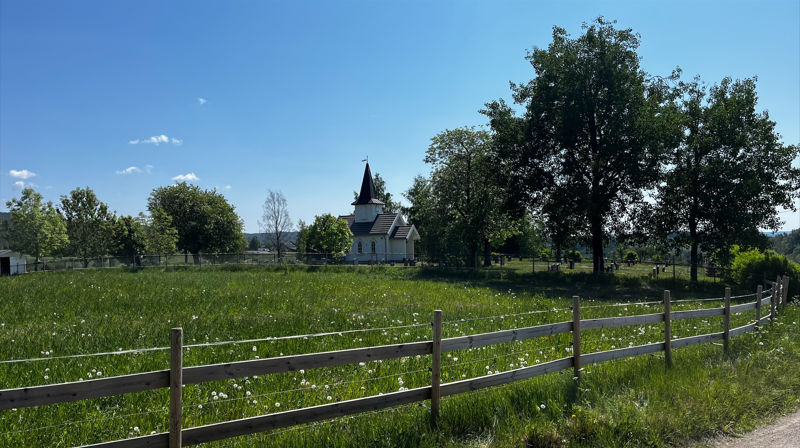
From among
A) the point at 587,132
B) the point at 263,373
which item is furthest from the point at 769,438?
the point at 587,132

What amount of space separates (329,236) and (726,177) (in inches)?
1733

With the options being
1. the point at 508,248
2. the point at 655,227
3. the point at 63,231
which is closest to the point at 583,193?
the point at 655,227

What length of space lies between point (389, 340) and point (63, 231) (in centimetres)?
7261

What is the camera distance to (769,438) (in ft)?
19.5

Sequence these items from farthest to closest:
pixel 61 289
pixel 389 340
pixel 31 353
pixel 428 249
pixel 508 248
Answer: pixel 508 248
pixel 428 249
pixel 61 289
pixel 389 340
pixel 31 353

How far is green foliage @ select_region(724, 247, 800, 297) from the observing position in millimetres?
22969

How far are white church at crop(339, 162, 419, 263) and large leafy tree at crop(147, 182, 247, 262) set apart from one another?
20.1 meters

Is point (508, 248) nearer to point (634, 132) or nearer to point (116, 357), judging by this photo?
point (634, 132)

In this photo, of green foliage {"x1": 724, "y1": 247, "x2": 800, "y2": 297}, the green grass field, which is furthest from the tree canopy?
green foliage {"x1": 724, "y1": 247, "x2": 800, "y2": 297}

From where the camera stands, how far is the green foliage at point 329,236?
62844 mm

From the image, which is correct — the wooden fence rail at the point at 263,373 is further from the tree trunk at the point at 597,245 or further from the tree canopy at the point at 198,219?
the tree canopy at the point at 198,219

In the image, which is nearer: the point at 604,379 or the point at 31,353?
the point at 604,379

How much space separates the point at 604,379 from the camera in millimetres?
7543

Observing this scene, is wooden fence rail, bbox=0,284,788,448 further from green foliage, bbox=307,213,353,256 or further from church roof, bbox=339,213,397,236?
church roof, bbox=339,213,397,236
